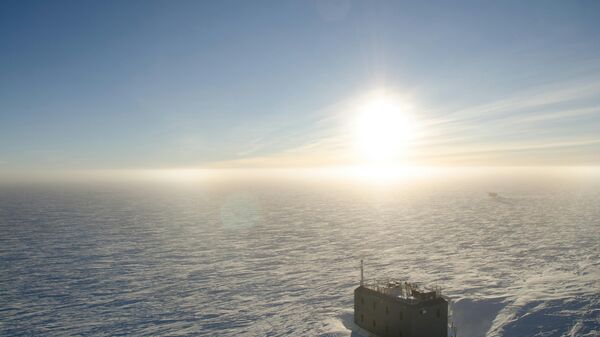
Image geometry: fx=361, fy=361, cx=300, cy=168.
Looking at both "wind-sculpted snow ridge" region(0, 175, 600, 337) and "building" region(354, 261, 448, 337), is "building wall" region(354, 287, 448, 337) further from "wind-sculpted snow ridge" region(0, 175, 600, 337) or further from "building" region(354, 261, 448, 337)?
"wind-sculpted snow ridge" region(0, 175, 600, 337)

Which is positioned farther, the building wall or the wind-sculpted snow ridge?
the wind-sculpted snow ridge

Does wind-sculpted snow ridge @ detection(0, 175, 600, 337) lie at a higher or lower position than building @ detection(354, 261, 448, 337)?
lower

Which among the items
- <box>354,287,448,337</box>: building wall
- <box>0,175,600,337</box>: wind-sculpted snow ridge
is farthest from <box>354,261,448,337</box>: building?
<box>0,175,600,337</box>: wind-sculpted snow ridge

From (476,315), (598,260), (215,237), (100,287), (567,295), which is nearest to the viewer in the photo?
(476,315)

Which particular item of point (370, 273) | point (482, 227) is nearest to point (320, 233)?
point (370, 273)

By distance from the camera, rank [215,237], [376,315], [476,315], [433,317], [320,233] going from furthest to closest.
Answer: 1. [320,233]
2. [215,237]
3. [476,315]
4. [376,315]
5. [433,317]

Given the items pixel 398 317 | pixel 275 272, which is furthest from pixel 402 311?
pixel 275 272

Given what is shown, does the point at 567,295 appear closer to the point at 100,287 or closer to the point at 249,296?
the point at 249,296
